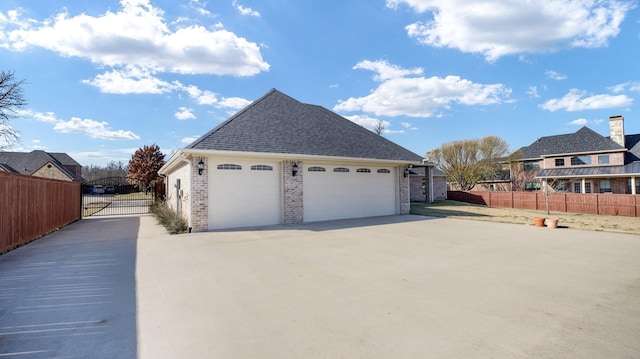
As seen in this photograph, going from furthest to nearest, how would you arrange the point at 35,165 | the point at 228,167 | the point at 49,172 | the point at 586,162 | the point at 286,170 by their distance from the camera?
the point at 35,165
the point at 49,172
the point at 586,162
the point at 286,170
the point at 228,167

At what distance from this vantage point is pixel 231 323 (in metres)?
3.81

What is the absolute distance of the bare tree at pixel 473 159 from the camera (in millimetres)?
37000

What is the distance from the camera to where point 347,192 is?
599 inches

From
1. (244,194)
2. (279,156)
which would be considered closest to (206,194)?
(244,194)

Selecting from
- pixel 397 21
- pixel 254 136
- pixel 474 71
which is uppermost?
pixel 397 21

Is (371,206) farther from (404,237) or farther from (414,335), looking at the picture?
(414,335)

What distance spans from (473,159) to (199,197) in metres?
35.2

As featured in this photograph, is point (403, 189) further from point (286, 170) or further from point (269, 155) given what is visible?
point (269, 155)

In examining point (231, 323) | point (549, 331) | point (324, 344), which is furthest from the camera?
point (231, 323)

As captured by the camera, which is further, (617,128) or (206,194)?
(617,128)

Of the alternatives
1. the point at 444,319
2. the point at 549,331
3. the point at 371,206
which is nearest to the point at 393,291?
the point at 444,319

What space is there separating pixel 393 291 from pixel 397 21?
44.9 feet

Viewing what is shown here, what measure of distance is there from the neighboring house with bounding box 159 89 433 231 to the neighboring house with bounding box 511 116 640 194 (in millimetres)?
22933

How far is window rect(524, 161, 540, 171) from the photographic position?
35372 millimetres
